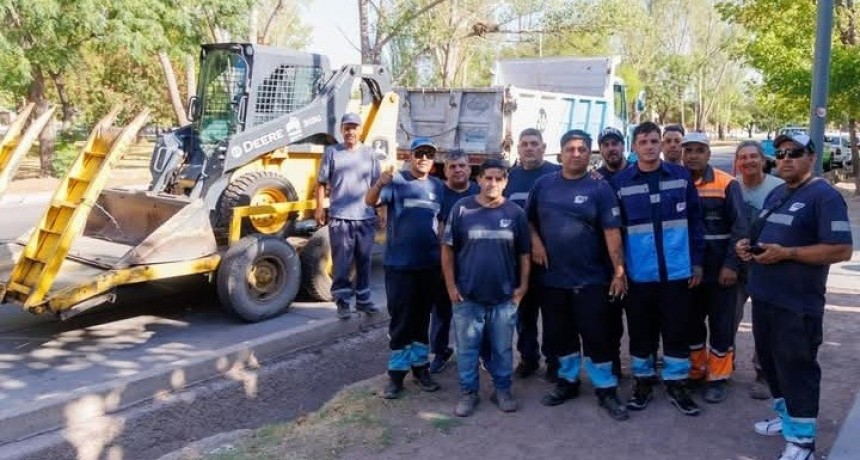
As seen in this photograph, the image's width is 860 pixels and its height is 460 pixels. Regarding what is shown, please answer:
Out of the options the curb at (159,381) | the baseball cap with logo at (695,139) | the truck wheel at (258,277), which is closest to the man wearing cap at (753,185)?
the baseball cap with logo at (695,139)

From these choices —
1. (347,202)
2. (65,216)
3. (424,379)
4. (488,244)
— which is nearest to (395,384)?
(424,379)

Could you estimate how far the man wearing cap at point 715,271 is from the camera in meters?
4.52

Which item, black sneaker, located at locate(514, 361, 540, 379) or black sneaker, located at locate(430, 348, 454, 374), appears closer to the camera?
black sneaker, located at locate(514, 361, 540, 379)

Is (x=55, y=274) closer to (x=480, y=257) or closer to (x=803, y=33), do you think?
(x=480, y=257)

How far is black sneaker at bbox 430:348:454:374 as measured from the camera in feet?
17.7

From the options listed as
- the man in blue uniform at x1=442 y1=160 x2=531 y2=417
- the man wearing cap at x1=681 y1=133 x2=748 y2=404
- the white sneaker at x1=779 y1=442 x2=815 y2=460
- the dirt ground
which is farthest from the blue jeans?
the white sneaker at x1=779 y1=442 x2=815 y2=460

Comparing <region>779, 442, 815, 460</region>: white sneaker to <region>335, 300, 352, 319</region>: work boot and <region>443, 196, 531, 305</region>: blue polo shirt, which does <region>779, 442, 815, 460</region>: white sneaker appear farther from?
<region>335, 300, 352, 319</region>: work boot

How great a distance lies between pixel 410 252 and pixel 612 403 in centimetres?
152

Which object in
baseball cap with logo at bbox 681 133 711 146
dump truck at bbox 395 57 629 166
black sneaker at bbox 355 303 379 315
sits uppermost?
dump truck at bbox 395 57 629 166

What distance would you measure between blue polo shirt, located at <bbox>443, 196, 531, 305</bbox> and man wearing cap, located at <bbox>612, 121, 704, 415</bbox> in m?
0.62

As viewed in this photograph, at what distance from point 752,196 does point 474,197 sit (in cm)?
177

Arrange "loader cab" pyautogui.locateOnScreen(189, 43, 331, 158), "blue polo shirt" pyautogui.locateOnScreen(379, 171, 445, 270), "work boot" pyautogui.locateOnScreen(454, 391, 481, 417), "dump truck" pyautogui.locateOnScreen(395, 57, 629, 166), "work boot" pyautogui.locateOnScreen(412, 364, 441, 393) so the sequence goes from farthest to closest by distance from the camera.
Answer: "dump truck" pyautogui.locateOnScreen(395, 57, 629, 166) < "loader cab" pyautogui.locateOnScreen(189, 43, 331, 158) < "work boot" pyautogui.locateOnScreen(412, 364, 441, 393) < "blue polo shirt" pyautogui.locateOnScreen(379, 171, 445, 270) < "work boot" pyautogui.locateOnScreen(454, 391, 481, 417)

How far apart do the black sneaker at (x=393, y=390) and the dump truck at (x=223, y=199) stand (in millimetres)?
1932

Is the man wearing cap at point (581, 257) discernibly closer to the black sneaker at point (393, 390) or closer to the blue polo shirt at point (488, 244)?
the blue polo shirt at point (488, 244)
